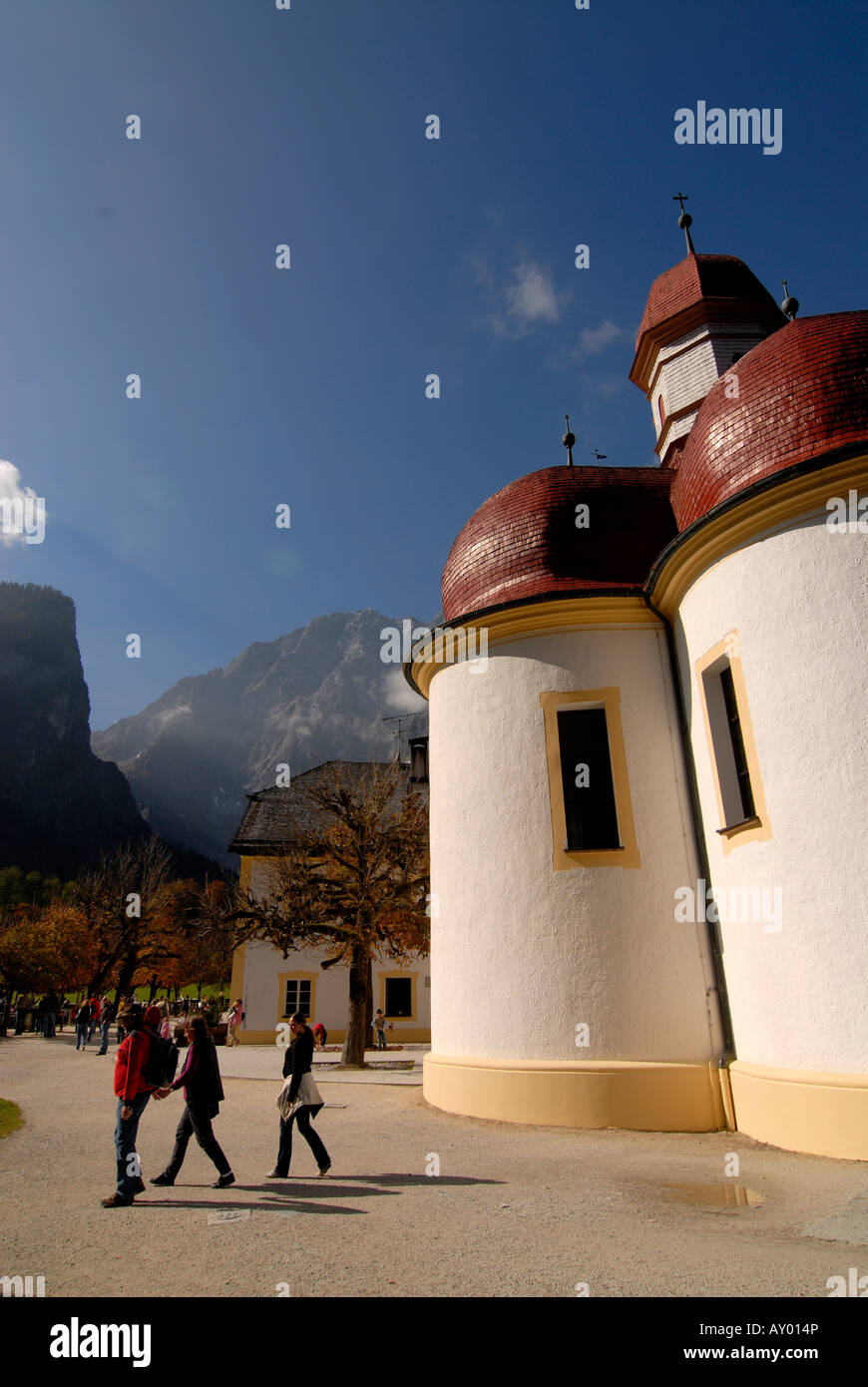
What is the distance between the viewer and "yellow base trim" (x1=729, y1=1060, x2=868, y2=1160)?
285 inches

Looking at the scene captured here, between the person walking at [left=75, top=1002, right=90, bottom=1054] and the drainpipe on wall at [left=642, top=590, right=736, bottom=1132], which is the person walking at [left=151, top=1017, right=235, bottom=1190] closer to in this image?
the drainpipe on wall at [left=642, top=590, right=736, bottom=1132]

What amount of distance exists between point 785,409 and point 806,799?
472 centimetres

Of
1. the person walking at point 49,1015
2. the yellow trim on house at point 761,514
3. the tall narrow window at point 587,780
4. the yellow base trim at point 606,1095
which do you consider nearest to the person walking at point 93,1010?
the person walking at point 49,1015

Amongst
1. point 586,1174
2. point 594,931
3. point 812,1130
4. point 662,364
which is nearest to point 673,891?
point 594,931

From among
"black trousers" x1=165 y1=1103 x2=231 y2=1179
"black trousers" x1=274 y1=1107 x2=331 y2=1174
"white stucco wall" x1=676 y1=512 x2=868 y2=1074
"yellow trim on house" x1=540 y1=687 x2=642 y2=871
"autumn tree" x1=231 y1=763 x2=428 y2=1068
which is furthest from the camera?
"autumn tree" x1=231 y1=763 x2=428 y2=1068

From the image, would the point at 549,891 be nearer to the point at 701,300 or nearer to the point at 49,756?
the point at 701,300

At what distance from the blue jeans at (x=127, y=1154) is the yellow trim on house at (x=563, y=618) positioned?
7690 mm

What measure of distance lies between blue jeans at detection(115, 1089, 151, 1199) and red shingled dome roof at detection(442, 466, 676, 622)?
810cm

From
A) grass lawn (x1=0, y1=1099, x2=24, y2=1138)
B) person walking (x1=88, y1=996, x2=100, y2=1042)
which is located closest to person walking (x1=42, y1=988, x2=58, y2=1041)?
person walking (x1=88, y1=996, x2=100, y2=1042)

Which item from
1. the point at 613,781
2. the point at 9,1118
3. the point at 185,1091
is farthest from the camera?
the point at 613,781

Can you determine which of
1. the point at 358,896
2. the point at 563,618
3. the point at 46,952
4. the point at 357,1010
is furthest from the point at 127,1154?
the point at 46,952

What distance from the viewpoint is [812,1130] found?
24.9ft

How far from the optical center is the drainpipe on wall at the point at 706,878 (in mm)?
9346

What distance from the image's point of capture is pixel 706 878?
10.4m
